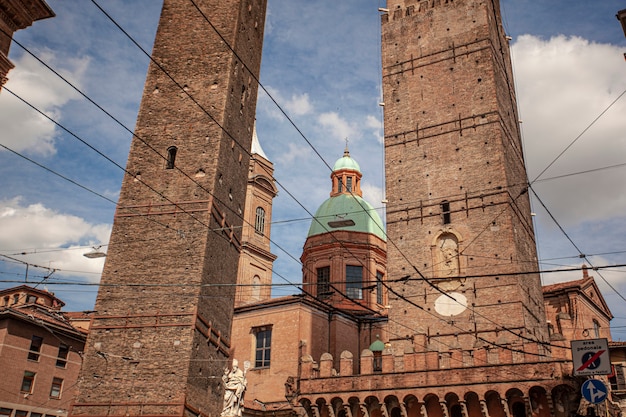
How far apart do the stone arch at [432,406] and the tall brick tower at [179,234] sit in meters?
6.88

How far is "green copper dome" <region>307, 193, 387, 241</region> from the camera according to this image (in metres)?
37.7

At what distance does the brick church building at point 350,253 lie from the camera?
19484mm

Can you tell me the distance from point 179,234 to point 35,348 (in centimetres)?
1224

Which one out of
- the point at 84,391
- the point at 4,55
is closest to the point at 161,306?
Answer: the point at 84,391

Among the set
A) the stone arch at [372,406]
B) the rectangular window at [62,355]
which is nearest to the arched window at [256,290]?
the rectangular window at [62,355]

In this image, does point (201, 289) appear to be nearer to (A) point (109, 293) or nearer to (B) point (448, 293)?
(A) point (109, 293)

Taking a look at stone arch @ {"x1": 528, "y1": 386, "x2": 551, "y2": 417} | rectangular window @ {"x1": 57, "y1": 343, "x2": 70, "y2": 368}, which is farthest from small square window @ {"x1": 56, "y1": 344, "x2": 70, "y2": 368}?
stone arch @ {"x1": 528, "y1": 386, "x2": 551, "y2": 417}

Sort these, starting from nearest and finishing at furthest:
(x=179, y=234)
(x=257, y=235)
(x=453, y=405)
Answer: (x=179, y=234)
(x=453, y=405)
(x=257, y=235)

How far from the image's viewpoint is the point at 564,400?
19344 mm

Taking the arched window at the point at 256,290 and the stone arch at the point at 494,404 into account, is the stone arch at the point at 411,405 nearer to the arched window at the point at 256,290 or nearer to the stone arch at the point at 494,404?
the stone arch at the point at 494,404

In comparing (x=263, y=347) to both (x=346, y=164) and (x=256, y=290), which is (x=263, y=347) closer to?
(x=256, y=290)

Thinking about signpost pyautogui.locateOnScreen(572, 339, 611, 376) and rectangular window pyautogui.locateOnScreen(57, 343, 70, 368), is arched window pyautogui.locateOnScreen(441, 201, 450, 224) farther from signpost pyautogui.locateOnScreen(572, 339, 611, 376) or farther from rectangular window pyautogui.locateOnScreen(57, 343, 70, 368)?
rectangular window pyautogui.locateOnScreen(57, 343, 70, 368)

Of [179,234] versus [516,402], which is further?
[179,234]

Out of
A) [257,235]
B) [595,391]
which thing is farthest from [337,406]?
[257,235]
